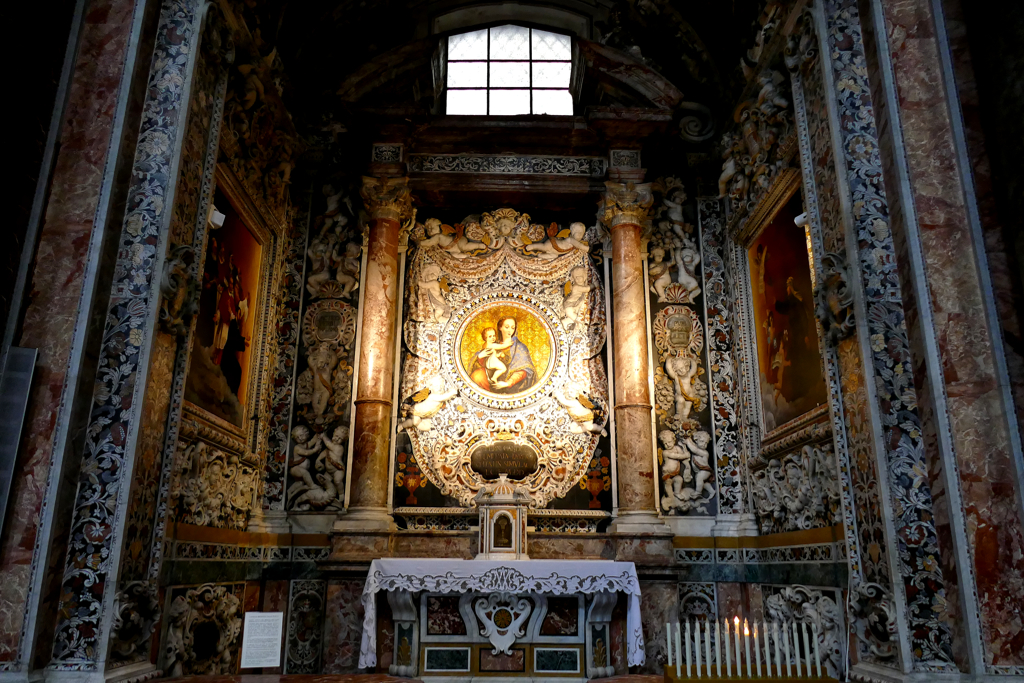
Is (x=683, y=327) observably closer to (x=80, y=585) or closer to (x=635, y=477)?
(x=635, y=477)

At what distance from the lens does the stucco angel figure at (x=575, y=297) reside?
948 centimetres

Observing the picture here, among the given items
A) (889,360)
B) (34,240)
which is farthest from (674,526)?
(34,240)

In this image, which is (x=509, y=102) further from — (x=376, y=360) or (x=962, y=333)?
(x=962, y=333)

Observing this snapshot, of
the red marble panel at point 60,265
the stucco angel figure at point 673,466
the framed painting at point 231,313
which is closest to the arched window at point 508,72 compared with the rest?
the framed painting at point 231,313

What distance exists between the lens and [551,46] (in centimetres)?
1070

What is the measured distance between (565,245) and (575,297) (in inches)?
26.8

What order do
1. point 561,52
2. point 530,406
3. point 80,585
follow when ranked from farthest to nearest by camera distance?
point 561,52
point 530,406
point 80,585

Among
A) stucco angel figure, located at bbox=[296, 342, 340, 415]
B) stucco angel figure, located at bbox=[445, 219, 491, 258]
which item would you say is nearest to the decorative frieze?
stucco angel figure, located at bbox=[445, 219, 491, 258]

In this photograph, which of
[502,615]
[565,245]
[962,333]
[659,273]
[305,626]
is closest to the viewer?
[962,333]

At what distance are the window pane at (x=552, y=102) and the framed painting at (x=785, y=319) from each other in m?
3.19

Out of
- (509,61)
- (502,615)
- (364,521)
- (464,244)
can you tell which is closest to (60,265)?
(364,521)

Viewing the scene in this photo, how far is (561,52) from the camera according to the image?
10672mm

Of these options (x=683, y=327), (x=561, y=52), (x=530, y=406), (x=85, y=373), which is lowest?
(x=85, y=373)

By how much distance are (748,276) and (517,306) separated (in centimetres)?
263
